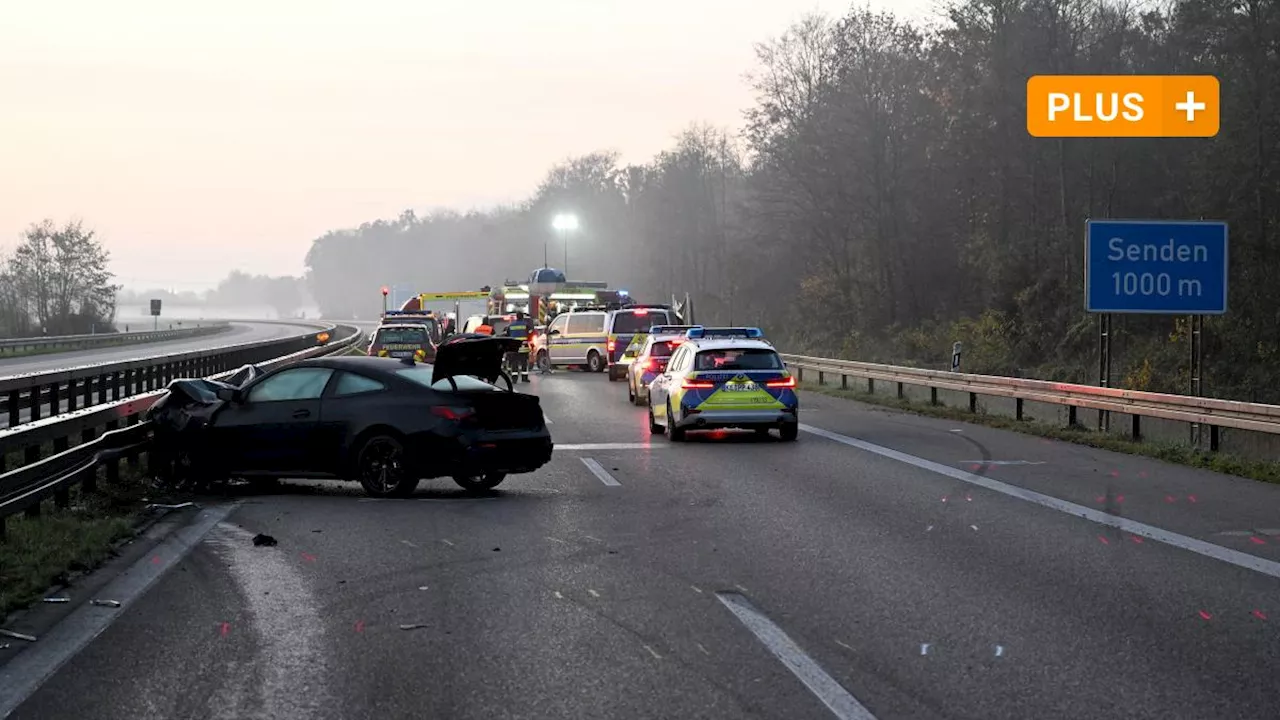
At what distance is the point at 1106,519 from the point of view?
11570 millimetres

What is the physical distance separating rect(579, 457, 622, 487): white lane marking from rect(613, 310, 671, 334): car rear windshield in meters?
20.7

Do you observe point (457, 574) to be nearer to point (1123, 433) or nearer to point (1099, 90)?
point (1123, 433)

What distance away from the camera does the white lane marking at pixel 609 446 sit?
1856 centimetres

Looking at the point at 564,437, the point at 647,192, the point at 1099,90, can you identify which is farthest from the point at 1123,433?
the point at 647,192

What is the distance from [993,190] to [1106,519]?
43.9 m

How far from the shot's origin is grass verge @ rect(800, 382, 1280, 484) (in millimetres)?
15532

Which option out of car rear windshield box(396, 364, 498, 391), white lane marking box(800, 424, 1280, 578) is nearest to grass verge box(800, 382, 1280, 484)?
white lane marking box(800, 424, 1280, 578)

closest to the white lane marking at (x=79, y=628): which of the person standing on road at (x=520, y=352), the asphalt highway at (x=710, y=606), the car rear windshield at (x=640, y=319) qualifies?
the asphalt highway at (x=710, y=606)

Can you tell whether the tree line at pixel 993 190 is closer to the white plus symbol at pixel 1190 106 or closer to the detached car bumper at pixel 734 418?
the white plus symbol at pixel 1190 106

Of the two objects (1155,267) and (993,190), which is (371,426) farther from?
(993,190)

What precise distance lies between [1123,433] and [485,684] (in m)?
15.9

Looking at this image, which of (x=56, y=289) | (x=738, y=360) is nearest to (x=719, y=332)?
(x=738, y=360)

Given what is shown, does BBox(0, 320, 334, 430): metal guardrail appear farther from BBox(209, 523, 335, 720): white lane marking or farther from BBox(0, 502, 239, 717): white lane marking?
BBox(209, 523, 335, 720): white lane marking

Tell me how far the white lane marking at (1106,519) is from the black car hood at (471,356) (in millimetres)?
5031
